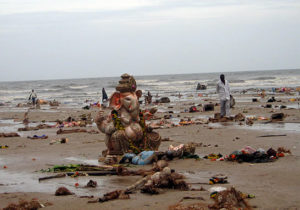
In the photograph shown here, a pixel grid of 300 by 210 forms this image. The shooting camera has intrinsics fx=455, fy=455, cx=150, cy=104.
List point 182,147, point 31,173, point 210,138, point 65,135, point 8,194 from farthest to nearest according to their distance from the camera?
point 65,135 → point 210,138 → point 182,147 → point 31,173 → point 8,194

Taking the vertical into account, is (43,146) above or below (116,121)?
below

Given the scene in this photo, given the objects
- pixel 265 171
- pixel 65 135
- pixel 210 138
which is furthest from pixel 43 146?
pixel 265 171

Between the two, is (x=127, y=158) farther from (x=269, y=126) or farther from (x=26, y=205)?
(x=269, y=126)

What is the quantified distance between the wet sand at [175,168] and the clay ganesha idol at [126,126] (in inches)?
30.1

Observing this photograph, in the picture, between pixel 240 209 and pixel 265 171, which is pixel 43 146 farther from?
pixel 240 209

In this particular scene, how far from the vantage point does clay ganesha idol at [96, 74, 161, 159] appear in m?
10.7

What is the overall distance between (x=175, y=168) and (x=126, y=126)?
2.00m

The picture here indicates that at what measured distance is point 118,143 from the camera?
35.1 ft

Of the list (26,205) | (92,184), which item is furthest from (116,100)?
(26,205)

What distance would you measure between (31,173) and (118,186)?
260 centimetres

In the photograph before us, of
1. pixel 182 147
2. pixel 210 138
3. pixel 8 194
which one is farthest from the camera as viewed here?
pixel 210 138

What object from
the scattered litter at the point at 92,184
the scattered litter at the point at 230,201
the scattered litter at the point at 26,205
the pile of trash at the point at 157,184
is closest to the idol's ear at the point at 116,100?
the scattered litter at the point at 92,184

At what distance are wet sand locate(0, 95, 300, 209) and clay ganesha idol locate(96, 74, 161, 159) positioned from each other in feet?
2.51

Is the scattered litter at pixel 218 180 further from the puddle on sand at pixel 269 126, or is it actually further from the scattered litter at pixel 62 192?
the puddle on sand at pixel 269 126
